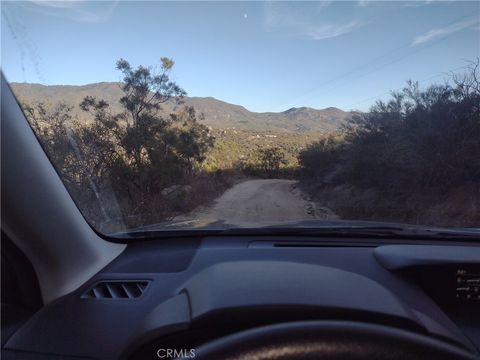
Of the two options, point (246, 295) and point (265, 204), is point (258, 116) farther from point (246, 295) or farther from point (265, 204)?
point (246, 295)

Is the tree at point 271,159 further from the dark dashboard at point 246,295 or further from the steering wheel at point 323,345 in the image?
the steering wheel at point 323,345

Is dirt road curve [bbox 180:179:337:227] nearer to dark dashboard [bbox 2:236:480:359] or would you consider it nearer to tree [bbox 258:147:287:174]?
tree [bbox 258:147:287:174]

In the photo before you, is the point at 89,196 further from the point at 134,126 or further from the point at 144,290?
the point at 134,126

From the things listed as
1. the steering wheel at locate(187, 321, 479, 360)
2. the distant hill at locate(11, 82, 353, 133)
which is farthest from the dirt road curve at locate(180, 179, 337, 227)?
the steering wheel at locate(187, 321, 479, 360)

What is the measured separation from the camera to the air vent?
242 cm

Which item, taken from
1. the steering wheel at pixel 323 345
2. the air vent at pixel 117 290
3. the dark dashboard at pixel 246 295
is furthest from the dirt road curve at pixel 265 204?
the steering wheel at pixel 323 345

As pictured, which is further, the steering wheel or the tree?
the tree

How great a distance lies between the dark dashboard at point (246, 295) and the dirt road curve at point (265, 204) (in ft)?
9.16

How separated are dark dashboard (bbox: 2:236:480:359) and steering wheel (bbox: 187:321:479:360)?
31cm

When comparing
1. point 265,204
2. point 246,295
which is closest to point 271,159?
point 265,204

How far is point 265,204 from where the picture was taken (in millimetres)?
7422

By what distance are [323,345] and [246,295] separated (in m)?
0.55

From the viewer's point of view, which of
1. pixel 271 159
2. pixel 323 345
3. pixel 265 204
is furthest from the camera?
pixel 271 159

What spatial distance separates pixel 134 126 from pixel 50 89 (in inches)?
206
